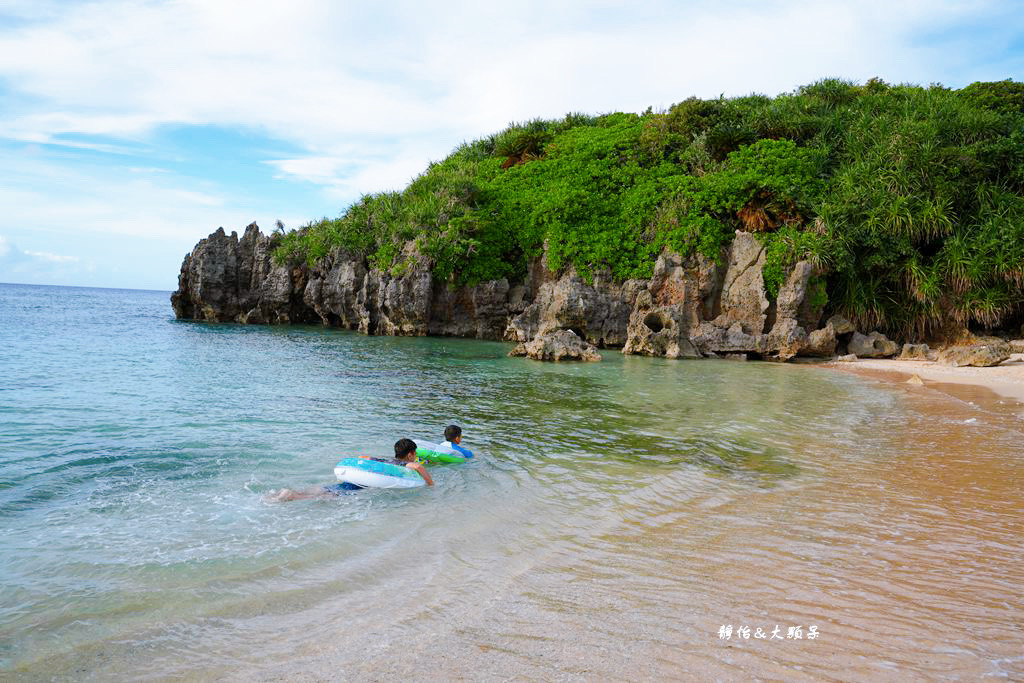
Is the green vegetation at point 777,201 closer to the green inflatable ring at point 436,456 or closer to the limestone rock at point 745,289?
the limestone rock at point 745,289

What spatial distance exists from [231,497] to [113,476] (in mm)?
2084

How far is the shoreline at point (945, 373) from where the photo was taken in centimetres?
1731

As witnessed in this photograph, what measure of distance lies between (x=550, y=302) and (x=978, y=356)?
55.0ft

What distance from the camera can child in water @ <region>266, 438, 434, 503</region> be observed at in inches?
288

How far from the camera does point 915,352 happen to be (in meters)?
24.4

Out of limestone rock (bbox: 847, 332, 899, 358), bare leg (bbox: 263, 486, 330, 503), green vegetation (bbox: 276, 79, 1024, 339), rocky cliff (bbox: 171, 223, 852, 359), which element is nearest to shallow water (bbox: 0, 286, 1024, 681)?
bare leg (bbox: 263, 486, 330, 503)

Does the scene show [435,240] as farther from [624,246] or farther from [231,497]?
[231,497]

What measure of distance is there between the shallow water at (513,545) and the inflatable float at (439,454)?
24cm

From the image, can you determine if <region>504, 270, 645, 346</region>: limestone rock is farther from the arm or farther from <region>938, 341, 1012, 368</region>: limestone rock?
the arm

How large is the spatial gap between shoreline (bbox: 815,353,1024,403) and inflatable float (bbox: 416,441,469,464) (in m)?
14.8

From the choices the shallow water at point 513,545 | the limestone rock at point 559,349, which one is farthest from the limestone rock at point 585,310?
the shallow water at point 513,545

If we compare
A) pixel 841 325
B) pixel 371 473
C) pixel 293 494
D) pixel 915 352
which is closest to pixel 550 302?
pixel 841 325

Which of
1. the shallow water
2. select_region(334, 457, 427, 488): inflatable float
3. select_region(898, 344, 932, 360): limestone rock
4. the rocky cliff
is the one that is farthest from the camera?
the rocky cliff

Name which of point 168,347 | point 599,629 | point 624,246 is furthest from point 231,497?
point 624,246
